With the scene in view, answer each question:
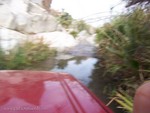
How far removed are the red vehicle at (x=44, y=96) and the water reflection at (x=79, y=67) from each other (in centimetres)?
405

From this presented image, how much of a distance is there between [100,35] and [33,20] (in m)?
3.99

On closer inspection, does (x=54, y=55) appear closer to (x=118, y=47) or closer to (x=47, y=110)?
(x=118, y=47)

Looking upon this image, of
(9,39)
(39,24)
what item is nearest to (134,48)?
(9,39)

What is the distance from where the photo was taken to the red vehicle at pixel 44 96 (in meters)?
1.78

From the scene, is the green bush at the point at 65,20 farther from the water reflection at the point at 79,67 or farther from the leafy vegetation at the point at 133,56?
the leafy vegetation at the point at 133,56

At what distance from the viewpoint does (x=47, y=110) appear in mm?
1740

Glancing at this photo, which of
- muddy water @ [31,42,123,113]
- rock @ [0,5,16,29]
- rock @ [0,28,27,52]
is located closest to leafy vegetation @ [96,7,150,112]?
muddy water @ [31,42,123,113]

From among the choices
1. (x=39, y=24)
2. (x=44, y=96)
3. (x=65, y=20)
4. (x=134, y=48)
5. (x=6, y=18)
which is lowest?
(x=44, y=96)

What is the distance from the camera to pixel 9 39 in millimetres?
10359

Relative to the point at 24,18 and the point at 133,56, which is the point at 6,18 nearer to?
the point at 24,18

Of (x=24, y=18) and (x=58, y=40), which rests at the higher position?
(x=24, y=18)

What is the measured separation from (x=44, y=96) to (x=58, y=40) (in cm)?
1032

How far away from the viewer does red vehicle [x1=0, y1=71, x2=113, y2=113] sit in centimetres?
178

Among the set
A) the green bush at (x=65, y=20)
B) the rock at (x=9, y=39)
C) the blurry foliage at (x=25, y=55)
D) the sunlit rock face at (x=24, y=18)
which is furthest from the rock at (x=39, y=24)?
the blurry foliage at (x=25, y=55)
